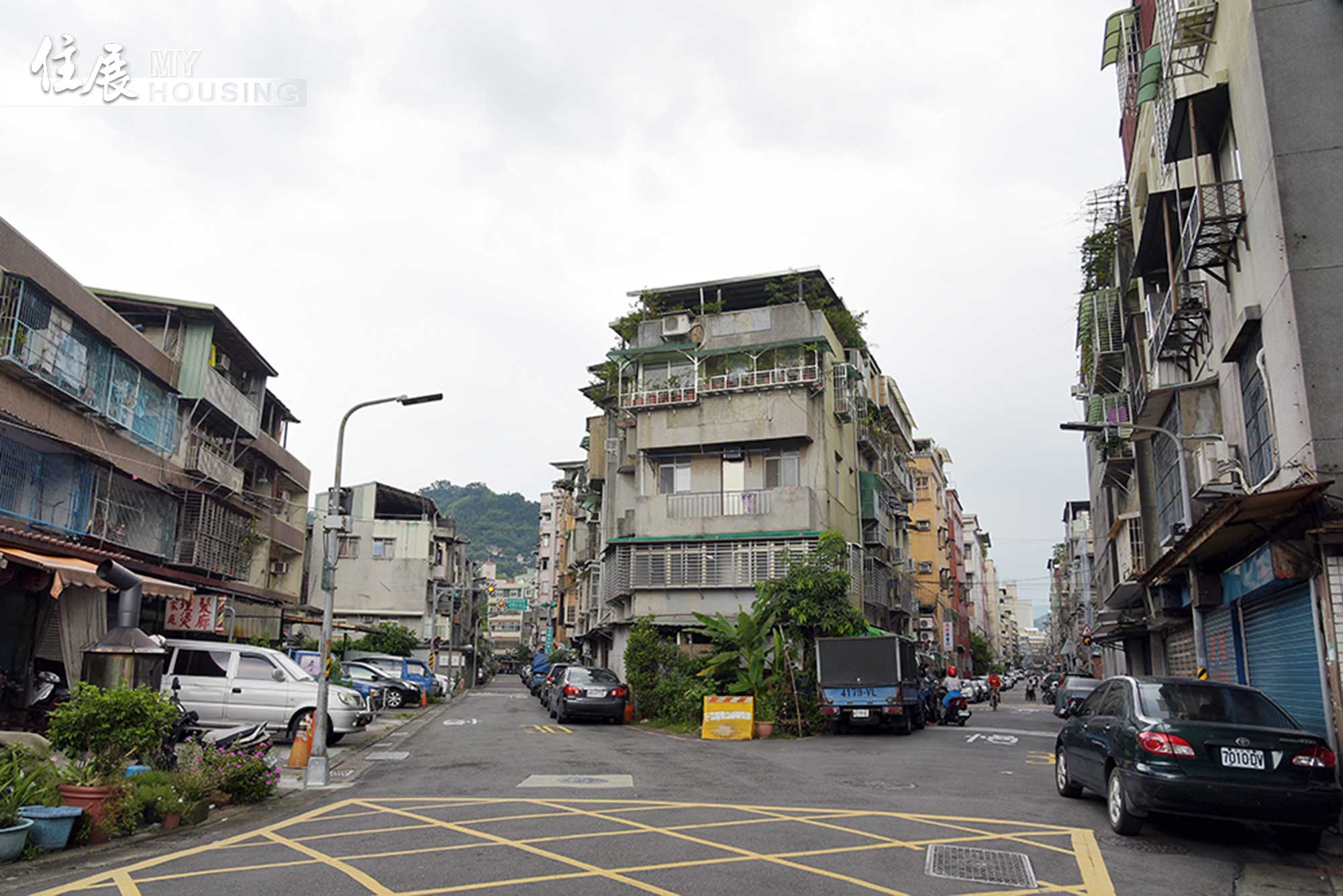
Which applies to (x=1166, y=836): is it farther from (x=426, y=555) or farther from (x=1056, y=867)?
(x=426, y=555)

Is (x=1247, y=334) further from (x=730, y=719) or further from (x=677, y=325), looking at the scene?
(x=677, y=325)

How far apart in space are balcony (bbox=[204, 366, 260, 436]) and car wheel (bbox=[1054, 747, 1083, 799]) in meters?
24.3

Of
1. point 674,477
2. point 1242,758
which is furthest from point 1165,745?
point 674,477

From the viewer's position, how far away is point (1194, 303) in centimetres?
1549

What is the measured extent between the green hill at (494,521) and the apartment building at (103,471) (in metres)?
126

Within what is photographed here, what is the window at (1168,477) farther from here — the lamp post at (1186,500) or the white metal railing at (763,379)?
the white metal railing at (763,379)

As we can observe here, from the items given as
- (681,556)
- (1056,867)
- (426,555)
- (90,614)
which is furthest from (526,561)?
(1056,867)

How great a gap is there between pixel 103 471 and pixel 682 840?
19.5 meters

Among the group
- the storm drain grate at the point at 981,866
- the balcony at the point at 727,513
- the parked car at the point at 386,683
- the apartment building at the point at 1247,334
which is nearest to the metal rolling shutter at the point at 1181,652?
the apartment building at the point at 1247,334

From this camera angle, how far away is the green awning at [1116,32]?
22.6m

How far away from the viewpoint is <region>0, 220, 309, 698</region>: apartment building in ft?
58.4

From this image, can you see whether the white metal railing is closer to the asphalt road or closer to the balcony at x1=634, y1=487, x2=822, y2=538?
the balcony at x1=634, y1=487, x2=822, y2=538

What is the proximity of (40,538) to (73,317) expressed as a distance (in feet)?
20.3

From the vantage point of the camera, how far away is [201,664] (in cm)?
1788
